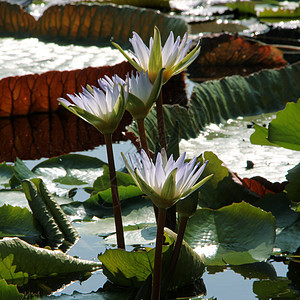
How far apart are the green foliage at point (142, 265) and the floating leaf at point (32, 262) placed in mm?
61

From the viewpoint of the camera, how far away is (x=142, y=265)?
2.10ft

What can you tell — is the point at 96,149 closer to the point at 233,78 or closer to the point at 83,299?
the point at 233,78

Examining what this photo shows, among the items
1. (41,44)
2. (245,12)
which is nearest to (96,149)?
(41,44)

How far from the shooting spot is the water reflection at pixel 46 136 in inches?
50.3

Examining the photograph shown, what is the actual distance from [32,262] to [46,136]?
73 cm

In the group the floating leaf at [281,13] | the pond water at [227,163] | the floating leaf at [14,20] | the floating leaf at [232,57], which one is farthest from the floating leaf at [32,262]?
the floating leaf at [281,13]

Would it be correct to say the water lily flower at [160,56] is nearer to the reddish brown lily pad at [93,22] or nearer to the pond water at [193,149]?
the pond water at [193,149]

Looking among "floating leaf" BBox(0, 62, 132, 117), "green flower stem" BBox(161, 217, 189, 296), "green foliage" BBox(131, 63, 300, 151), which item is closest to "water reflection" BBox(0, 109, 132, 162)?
"floating leaf" BBox(0, 62, 132, 117)

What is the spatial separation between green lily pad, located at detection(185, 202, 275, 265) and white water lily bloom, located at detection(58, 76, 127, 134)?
260 millimetres

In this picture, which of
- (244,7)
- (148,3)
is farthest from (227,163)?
(244,7)

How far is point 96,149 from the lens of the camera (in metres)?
1.28

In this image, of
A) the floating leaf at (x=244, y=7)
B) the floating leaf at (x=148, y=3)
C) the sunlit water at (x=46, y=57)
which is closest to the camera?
the sunlit water at (x=46, y=57)

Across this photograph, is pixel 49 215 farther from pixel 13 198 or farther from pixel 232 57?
pixel 232 57

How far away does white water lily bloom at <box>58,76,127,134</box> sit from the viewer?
593 millimetres
